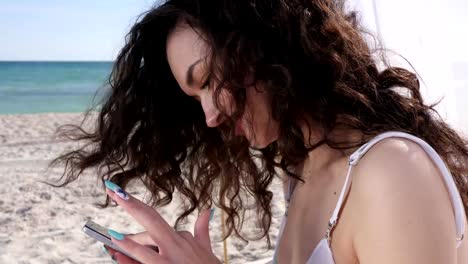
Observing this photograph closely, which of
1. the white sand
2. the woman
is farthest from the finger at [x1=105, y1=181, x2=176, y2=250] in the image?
the white sand

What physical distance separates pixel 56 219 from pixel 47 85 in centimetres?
1772

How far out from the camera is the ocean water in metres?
15.4

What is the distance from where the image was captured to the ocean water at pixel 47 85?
50.7 ft

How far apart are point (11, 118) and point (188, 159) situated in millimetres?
9743

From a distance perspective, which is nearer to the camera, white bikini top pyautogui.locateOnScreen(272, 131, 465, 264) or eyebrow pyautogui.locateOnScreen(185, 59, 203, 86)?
white bikini top pyautogui.locateOnScreen(272, 131, 465, 264)

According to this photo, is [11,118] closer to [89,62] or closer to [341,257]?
[341,257]

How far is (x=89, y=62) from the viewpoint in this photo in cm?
2831

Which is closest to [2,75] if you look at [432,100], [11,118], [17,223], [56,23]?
[56,23]

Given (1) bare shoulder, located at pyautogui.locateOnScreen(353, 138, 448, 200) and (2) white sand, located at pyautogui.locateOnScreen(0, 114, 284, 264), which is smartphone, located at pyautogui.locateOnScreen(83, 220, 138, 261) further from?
(2) white sand, located at pyautogui.locateOnScreen(0, 114, 284, 264)

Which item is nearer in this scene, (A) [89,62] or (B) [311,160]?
(B) [311,160]

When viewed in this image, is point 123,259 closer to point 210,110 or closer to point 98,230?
point 98,230

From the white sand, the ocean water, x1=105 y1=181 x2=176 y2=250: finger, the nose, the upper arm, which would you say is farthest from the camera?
the ocean water

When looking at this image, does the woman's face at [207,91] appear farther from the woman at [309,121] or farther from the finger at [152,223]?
the finger at [152,223]

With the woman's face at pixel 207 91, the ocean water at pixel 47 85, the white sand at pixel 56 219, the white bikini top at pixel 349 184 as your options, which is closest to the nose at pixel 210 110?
the woman's face at pixel 207 91
